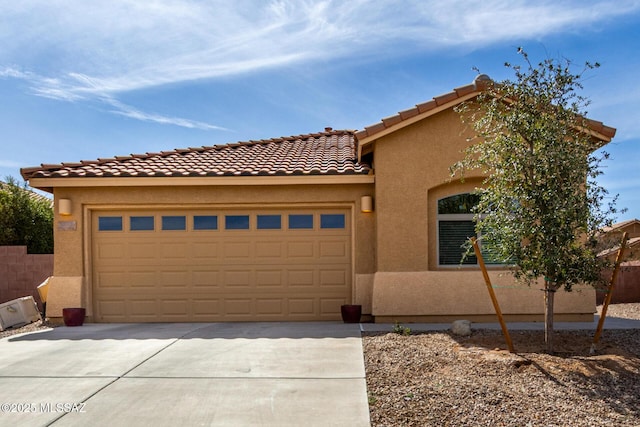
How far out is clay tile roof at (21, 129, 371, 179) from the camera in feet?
37.9

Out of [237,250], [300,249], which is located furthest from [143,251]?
[300,249]

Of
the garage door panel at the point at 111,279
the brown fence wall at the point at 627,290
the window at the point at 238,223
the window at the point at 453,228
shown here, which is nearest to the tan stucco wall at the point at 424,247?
the window at the point at 453,228

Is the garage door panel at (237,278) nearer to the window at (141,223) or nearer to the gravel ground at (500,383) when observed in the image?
the window at (141,223)

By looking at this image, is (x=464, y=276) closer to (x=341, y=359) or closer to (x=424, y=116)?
(x=424, y=116)

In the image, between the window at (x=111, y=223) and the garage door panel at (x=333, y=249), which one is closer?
the garage door panel at (x=333, y=249)

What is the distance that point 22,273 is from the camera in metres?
14.9

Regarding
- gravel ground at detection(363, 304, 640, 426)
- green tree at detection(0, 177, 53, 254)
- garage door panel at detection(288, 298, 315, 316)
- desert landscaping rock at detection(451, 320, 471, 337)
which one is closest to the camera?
gravel ground at detection(363, 304, 640, 426)

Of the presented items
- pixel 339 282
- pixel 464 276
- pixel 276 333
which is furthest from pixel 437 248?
pixel 276 333

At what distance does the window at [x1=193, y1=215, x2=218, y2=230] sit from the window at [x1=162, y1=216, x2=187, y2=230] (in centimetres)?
23

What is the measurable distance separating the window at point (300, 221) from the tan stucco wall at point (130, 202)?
27cm

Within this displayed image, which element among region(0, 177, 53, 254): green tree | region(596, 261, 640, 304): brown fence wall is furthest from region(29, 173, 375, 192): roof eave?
region(596, 261, 640, 304): brown fence wall

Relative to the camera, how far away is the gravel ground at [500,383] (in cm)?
551

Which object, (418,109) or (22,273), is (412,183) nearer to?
(418,109)

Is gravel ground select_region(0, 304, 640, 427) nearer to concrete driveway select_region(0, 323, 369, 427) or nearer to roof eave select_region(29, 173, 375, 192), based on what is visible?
concrete driveway select_region(0, 323, 369, 427)
